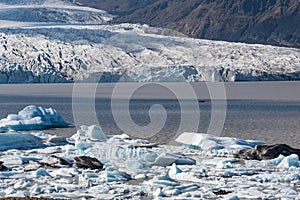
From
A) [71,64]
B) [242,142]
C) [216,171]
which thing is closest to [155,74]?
[71,64]

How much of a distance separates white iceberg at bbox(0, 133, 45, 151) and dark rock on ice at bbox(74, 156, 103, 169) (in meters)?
3.47

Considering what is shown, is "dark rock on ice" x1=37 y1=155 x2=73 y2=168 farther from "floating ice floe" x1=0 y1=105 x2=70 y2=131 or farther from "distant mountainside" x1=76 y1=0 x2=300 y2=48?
"distant mountainside" x1=76 y1=0 x2=300 y2=48

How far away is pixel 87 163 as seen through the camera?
12875 mm

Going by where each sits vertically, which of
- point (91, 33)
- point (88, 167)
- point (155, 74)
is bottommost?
point (88, 167)

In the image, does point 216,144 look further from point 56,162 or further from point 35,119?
point 35,119

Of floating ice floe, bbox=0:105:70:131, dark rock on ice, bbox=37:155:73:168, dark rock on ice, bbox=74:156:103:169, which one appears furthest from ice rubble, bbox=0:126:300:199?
floating ice floe, bbox=0:105:70:131

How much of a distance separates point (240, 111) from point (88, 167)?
19.4m

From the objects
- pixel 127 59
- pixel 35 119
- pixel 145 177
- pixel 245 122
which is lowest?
pixel 145 177

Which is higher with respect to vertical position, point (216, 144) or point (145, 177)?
point (216, 144)

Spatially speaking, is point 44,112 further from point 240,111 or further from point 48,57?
point 48,57

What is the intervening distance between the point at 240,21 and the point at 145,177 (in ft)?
570

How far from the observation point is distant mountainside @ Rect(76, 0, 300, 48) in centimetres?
16975

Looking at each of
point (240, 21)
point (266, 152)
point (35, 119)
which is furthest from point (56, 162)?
point (240, 21)

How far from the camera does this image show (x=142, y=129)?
21.9 metres
